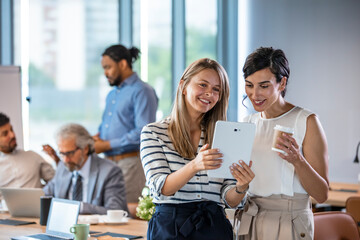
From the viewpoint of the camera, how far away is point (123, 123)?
508 cm

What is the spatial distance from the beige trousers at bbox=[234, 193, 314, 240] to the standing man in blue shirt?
247 centimetres

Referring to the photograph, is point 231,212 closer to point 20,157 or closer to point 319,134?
point 319,134

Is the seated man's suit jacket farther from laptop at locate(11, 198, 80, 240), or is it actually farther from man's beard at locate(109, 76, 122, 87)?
man's beard at locate(109, 76, 122, 87)

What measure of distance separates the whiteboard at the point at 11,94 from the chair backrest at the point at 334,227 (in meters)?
4.03

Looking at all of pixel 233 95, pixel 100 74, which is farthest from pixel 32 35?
pixel 233 95

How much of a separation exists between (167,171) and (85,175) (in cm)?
177

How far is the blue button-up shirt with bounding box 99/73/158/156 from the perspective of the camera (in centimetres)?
491

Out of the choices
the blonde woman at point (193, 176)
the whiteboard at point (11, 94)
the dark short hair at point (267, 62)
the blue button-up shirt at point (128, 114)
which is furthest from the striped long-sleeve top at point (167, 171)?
the whiteboard at point (11, 94)

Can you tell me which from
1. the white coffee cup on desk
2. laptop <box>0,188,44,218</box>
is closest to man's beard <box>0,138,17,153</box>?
laptop <box>0,188,44,218</box>

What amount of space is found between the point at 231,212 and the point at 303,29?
398 centimetres

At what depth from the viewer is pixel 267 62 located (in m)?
2.45

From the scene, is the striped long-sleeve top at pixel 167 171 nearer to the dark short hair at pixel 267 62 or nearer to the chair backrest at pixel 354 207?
the dark short hair at pixel 267 62

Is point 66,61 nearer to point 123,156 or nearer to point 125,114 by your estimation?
point 125,114

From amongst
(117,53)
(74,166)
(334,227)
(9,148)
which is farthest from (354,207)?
(9,148)
